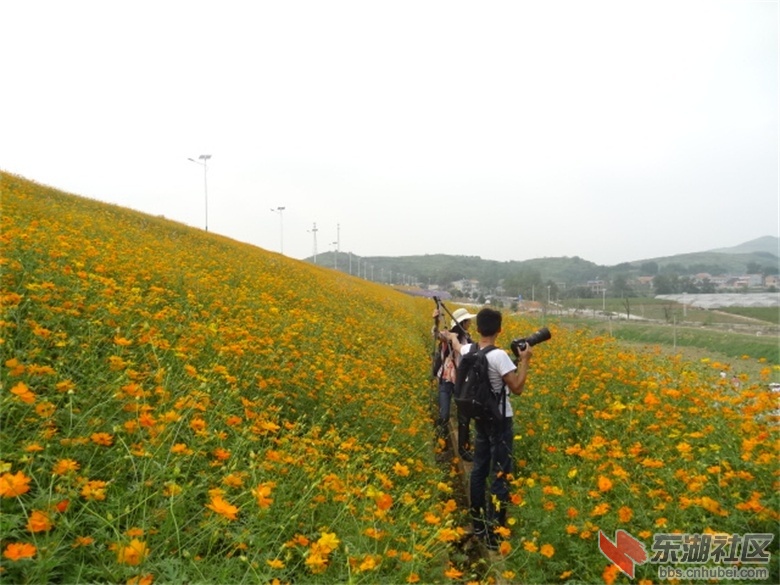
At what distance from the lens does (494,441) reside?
3.93 metres

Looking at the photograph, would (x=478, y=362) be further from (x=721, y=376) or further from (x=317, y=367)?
(x=721, y=376)

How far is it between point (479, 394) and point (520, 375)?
0.33 meters

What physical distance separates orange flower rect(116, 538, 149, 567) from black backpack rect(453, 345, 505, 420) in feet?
8.37

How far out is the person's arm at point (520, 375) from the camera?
3.74m

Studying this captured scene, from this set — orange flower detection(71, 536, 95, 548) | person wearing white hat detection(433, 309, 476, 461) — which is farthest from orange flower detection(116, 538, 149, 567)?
person wearing white hat detection(433, 309, 476, 461)

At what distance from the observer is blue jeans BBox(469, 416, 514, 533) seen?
3.81m

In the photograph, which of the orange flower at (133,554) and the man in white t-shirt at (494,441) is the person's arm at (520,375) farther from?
the orange flower at (133,554)

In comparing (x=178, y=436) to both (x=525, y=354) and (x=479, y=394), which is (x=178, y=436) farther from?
(x=525, y=354)

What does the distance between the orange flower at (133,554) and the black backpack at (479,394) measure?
2550mm

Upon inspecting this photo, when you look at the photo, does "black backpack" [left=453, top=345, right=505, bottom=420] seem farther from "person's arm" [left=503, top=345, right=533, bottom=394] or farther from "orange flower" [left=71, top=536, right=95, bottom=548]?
"orange flower" [left=71, top=536, right=95, bottom=548]

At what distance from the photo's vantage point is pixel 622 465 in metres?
3.40

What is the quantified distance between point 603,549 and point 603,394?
2639 millimetres

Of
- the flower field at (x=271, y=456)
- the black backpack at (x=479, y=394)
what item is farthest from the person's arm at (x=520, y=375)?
the flower field at (x=271, y=456)

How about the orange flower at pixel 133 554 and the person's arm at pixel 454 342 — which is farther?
the person's arm at pixel 454 342
